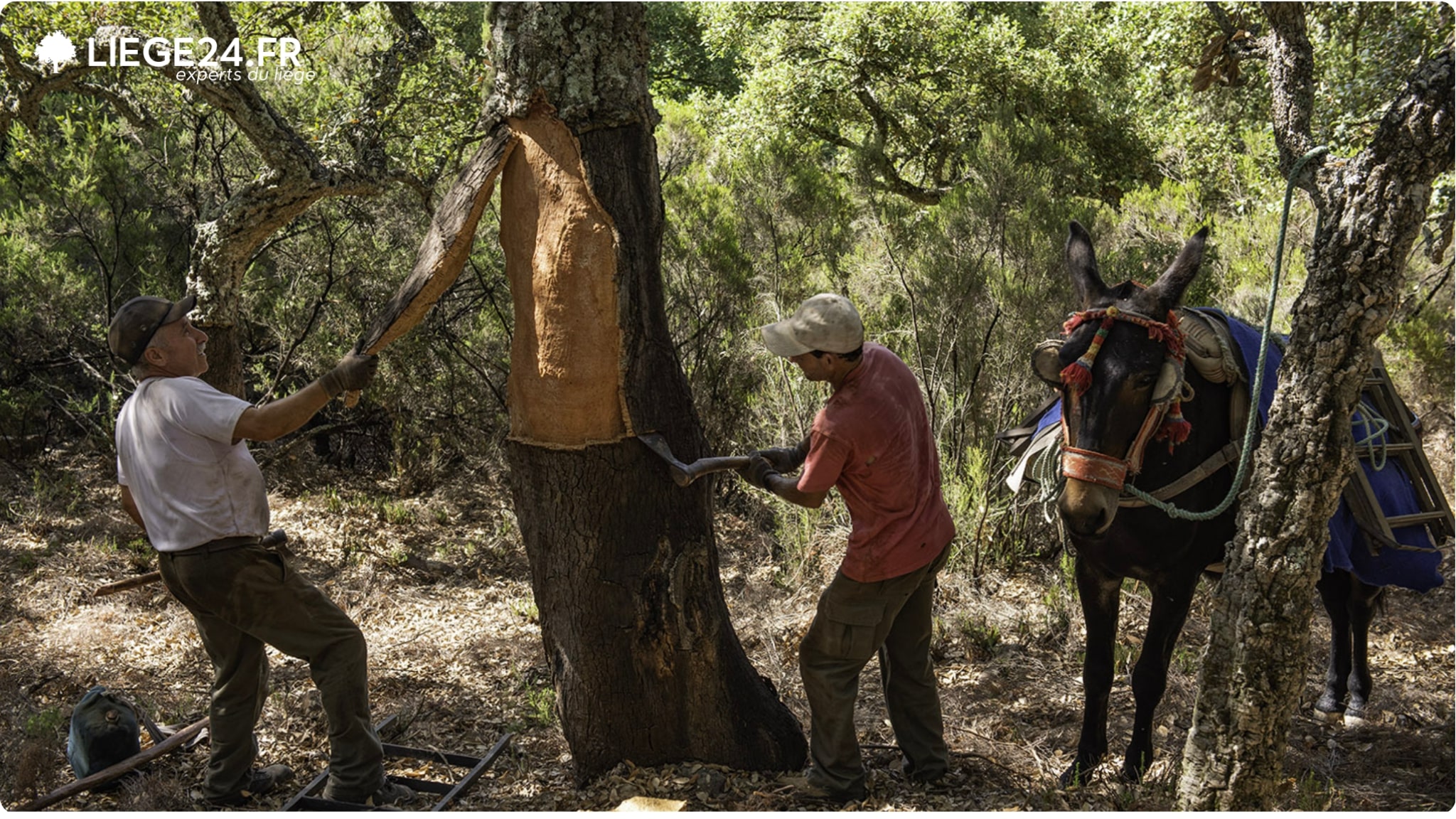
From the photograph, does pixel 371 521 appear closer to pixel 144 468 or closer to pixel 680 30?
pixel 144 468

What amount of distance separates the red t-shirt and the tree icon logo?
5.67m

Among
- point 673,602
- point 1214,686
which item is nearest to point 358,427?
point 673,602

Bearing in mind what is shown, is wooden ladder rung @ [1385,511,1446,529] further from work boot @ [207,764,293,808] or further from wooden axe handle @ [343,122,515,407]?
work boot @ [207,764,293,808]

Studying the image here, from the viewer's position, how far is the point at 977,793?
409cm

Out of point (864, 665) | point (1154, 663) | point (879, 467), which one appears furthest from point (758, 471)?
point (1154, 663)

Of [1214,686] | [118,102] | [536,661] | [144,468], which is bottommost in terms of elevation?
[536,661]

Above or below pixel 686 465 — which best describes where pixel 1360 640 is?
below

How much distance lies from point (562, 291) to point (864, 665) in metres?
1.79

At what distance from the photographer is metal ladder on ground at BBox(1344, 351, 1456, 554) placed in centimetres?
457

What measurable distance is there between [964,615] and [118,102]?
6624mm

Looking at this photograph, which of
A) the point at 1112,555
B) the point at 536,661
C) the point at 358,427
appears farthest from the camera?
the point at 358,427

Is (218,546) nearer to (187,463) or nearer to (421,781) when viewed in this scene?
(187,463)

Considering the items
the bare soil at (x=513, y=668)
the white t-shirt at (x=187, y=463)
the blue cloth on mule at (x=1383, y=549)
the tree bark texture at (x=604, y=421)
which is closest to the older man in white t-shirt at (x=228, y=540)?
the white t-shirt at (x=187, y=463)

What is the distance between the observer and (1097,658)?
4469 mm
